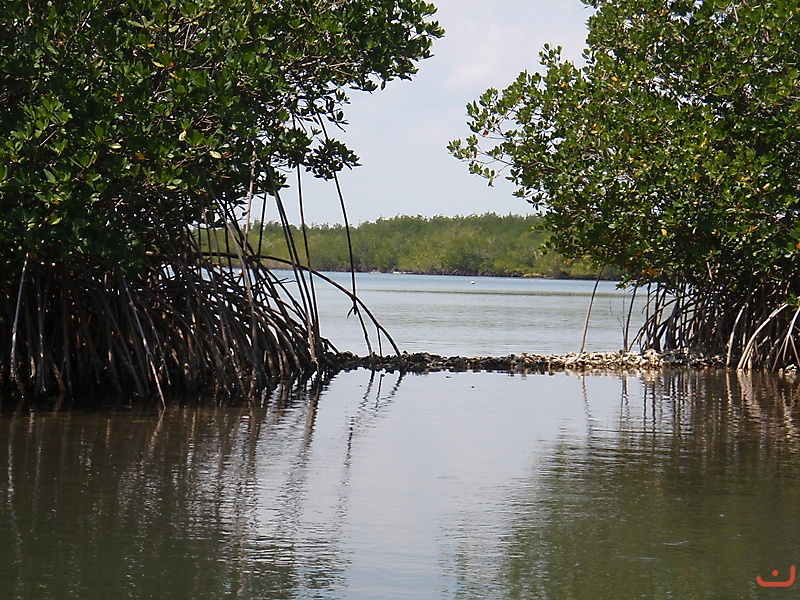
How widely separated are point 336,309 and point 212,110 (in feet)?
84.8

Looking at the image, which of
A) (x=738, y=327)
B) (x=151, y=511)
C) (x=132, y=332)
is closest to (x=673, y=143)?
(x=738, y=327)

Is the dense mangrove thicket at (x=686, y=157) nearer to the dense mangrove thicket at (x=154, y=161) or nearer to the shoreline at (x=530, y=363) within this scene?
the shoreline at (x=530, y=363)

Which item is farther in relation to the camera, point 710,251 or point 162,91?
point 710,251

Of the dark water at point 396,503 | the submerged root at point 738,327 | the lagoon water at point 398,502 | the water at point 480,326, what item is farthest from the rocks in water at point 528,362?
the dark water at point 396,503

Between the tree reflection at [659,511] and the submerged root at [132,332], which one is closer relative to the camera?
the tree reflection at [659,511]

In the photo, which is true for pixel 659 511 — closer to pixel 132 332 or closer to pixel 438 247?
pixel 132 332

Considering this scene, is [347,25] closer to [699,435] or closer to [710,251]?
[699,435]

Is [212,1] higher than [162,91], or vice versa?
[212,1]

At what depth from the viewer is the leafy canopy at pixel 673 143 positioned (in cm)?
1437

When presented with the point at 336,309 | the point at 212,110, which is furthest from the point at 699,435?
the point at 336,309

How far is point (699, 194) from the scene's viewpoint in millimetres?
A: 14797

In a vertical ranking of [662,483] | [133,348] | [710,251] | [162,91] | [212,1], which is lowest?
[662,483]

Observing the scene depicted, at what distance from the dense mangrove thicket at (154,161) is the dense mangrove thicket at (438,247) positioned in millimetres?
77899

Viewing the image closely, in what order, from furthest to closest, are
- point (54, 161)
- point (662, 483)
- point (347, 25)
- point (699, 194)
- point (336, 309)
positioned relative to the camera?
point (336, 309) → point (699, 194) → point (347, 25) → point (54, 161) → point (662, 483)
